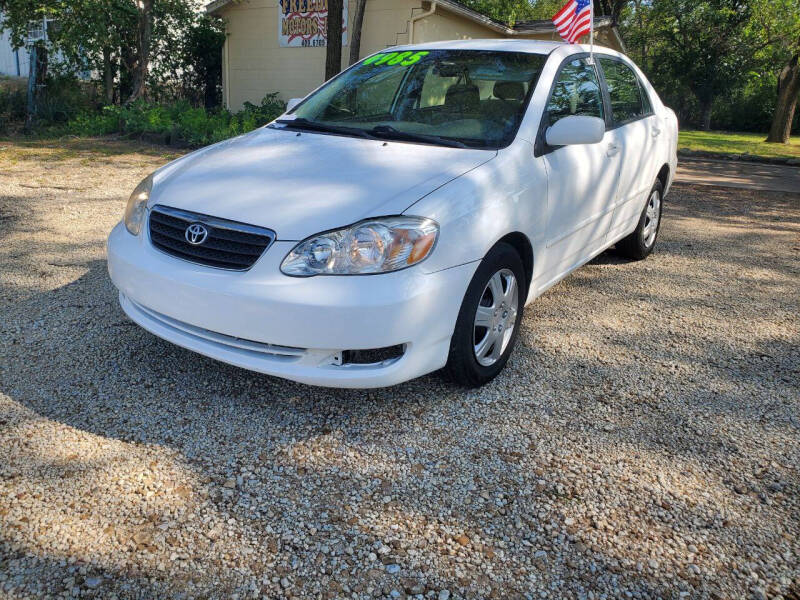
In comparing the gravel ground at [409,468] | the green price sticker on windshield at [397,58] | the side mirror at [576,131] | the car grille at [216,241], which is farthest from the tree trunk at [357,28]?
the car grille at [216,241]

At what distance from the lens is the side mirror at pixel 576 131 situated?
3.77m

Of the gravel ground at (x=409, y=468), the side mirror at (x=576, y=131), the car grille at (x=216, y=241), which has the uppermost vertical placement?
the side mirror at (x=576, y=131)

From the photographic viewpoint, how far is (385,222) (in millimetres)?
3037

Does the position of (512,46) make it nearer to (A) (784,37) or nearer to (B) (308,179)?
(B) (308,179)

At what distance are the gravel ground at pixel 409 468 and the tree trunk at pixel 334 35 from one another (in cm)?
980

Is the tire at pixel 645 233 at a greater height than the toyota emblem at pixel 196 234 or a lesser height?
lesser

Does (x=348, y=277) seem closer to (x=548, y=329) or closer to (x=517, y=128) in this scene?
(x=517, y=128)

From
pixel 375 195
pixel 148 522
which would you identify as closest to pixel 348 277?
pixel 375 195

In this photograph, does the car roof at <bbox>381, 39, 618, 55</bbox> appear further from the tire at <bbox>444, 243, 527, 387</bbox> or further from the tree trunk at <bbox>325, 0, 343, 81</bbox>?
the tree trunk at <bbox>325, 0, 343, 81</bbox>

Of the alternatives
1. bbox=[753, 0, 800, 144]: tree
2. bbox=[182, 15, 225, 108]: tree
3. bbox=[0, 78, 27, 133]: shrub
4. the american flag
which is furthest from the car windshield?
bbox=[753, 0, 800, 144]: tree

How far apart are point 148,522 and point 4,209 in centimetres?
559

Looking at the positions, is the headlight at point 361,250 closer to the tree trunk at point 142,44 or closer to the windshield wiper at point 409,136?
the windshield wiper at point 409,136

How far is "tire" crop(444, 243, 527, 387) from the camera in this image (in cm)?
331

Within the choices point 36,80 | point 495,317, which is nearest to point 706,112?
point 36,80
